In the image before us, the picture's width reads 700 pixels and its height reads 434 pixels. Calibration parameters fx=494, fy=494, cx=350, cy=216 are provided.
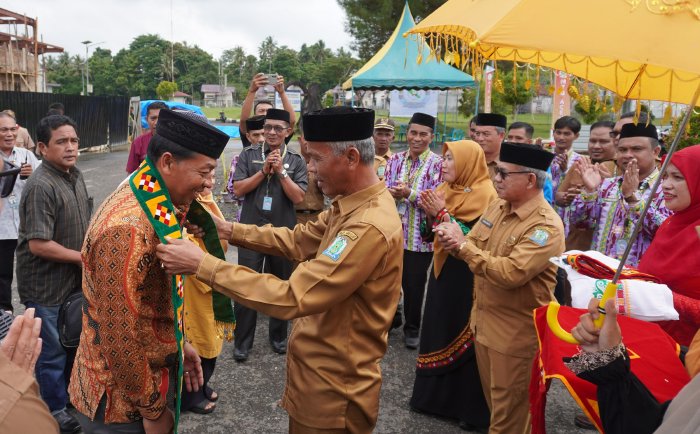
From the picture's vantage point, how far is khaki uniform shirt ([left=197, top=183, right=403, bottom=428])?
1.95 metres

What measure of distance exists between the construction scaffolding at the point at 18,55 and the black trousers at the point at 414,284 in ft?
75.6

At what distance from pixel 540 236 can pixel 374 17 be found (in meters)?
22.5

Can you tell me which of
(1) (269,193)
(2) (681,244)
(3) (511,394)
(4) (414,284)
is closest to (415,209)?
(4) (414,284)

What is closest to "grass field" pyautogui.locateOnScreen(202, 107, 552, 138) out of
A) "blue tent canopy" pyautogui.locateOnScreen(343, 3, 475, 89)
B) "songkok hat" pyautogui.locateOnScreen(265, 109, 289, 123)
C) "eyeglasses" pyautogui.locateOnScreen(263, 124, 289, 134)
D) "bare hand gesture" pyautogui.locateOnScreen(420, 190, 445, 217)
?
"blue tent canopy" pyautogui.locateOnScreen(343, 3, 475, 89)

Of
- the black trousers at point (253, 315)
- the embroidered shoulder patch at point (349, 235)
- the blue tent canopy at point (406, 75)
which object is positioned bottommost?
the black trousers at point (253, 315)

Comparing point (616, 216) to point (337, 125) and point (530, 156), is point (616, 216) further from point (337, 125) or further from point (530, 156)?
point (337, 125)

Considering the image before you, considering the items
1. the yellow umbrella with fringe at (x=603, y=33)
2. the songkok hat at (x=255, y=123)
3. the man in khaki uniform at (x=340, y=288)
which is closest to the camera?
the yellow umbrella with fringe at (x=603, y=33)

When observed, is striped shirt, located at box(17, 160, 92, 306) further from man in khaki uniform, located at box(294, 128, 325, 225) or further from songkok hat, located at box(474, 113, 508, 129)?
songkok hat, located at box(474, 113, 508, 129)

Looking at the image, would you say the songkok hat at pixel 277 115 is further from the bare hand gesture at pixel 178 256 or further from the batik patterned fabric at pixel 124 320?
the bare hand gesture at pixel 178 256

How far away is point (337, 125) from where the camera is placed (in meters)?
2.13

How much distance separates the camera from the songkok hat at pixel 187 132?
1902 mm

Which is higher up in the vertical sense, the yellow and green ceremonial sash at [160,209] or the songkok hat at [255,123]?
the songkok hat at [255,123]

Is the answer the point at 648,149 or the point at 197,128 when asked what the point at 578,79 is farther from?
the point at 197,128

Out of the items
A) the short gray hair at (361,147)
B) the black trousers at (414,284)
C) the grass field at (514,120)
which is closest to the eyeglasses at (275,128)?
the black trousers at (414,284)
